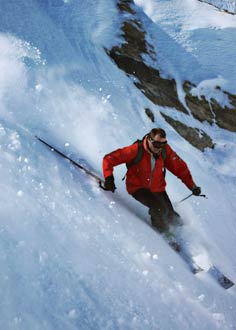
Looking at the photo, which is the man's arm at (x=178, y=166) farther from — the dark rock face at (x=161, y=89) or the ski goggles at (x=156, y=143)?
the dark rock face at (x=161, y=89)

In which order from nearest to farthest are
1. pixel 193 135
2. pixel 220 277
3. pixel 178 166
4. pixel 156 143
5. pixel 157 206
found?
pixel 220 277 < pixel 156 143 < pixel 157 206 < pixel 178 166 < pixel 193 135

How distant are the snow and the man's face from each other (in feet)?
3.27

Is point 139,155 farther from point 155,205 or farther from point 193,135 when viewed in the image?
point 193,135

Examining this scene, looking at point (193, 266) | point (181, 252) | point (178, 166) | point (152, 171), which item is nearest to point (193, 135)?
point (178, 166)

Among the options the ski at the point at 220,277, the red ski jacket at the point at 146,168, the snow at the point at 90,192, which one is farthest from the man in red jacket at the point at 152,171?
the ski at the point at 220,277

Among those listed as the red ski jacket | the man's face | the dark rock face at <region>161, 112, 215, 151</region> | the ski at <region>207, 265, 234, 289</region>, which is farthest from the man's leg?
the dark rock face at <region>161, 112, 215, 151</region>

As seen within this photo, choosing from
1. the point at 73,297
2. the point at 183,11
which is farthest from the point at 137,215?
the point at 183,11

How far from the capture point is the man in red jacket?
672 centimetres

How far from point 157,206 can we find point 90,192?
1187mm

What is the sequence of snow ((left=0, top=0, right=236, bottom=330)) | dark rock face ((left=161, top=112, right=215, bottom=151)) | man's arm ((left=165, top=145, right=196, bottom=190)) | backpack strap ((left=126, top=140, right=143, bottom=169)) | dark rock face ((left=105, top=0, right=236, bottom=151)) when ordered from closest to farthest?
snow ((left=0, top=0, right=236, bottom=330)), backpack strap ((left=126, top=140, right=143, bottom=169)), man's arm ((left=165, top=145, right=196, bottom=190)), dark rock face ((left=161, top=112, right=215, bottom=151)), dark rock face ((left=105, top=0, right=236, bottom=151))

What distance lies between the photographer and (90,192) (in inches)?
249

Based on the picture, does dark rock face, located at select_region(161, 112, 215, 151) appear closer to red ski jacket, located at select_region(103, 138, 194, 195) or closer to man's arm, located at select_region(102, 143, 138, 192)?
red ski jacket, located at select_region(103, 138, 194, 195)

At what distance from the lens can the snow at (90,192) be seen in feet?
13.9

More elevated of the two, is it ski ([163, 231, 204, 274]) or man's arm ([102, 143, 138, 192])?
man's arm ([102, 143, 138, 192])
